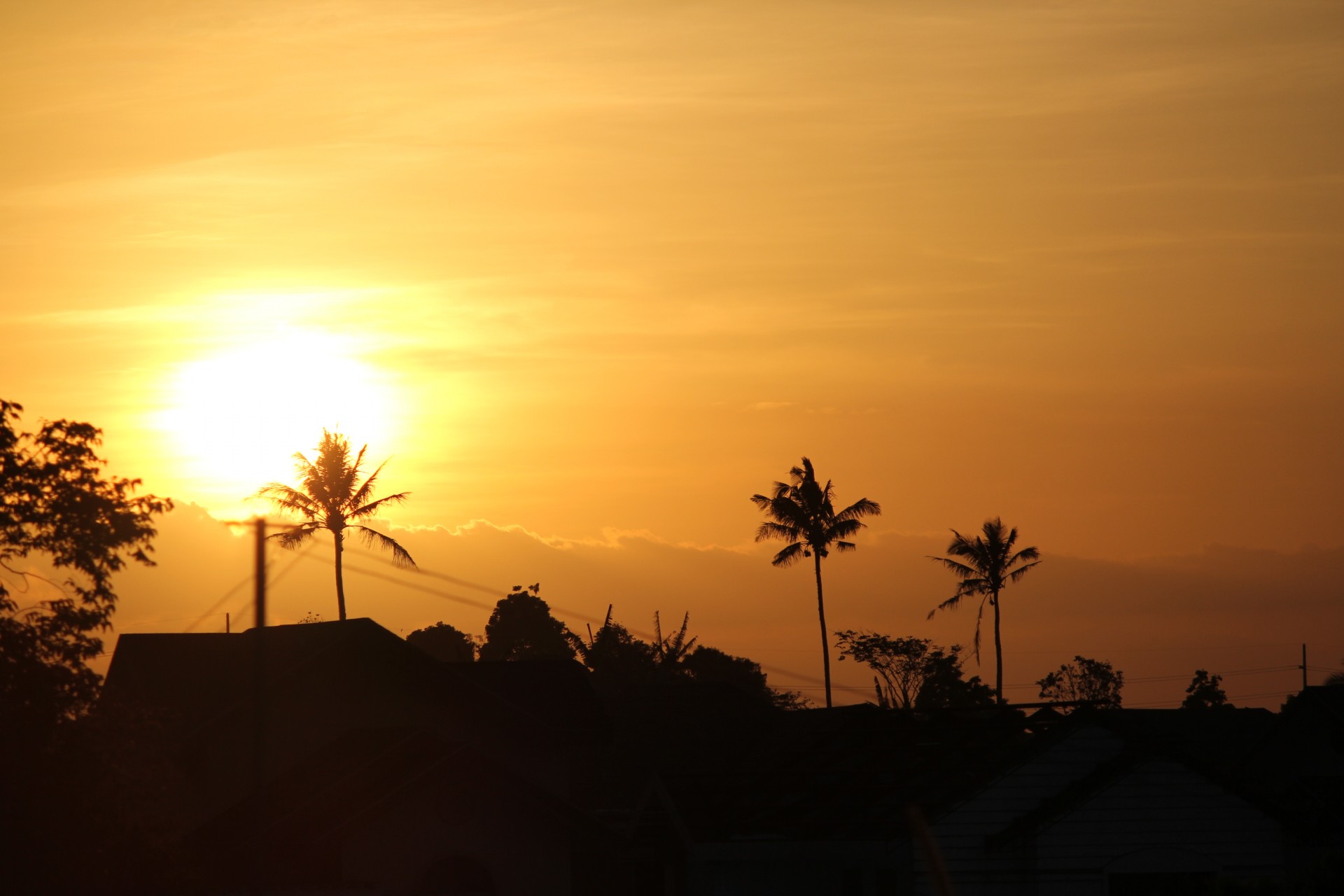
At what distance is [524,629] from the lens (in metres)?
144

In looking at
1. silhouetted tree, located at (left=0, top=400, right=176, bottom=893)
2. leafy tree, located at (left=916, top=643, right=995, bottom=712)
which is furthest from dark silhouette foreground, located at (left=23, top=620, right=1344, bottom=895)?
leafy tree, located at (left=916, top=643, right=995, bottom=712)

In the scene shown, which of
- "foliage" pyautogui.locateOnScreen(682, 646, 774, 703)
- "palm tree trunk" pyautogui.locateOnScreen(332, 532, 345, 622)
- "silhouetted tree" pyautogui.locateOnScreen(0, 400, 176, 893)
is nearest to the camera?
"silhouetted tree" pyautogui.locateOnScreen(0, 400, 176, 893)

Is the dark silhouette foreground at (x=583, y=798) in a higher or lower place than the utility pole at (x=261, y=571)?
lower

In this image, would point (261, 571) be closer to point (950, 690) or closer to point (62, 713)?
point (62, 713)

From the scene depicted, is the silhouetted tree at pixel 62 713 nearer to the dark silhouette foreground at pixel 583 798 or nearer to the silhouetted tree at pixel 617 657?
the dark silhouette foreground at pixel 583 798

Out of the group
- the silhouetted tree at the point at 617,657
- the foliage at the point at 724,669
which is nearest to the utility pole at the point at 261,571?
the silhouetted tree at the point at 617,657

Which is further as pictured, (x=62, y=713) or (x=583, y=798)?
(x=583, y=798)

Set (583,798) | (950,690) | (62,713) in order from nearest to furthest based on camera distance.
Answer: (62,713) → (583,798) → (950,690)

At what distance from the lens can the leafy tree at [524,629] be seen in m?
142

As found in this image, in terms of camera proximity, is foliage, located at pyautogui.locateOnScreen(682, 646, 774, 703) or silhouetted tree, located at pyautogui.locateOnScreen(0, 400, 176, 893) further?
foliage, located at pyautogui.locateOnScreen(682, 646, 774, 703)

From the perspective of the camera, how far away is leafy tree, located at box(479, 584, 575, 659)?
14162cm

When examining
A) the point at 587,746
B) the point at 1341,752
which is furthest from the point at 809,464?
the point at 1341,752

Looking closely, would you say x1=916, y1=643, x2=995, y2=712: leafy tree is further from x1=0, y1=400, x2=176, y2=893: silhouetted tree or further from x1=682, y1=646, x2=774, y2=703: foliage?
x1=0, y1=400, x2=176, y2=893: silhouetted tree

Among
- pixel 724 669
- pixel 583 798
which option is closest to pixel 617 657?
pixel 724 669
